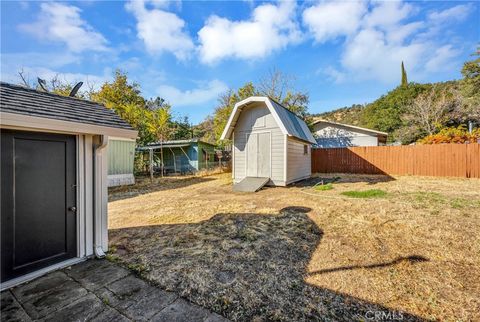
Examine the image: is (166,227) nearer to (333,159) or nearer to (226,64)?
(226,64)

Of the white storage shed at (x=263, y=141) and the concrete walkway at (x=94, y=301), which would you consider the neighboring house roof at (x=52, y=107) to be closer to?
the concrete walkway at (x=94, y=301)

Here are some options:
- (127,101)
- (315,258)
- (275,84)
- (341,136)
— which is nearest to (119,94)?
(127,101)

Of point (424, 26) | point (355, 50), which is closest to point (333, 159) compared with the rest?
point (355, 50)

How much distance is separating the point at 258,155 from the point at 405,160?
10229 mm

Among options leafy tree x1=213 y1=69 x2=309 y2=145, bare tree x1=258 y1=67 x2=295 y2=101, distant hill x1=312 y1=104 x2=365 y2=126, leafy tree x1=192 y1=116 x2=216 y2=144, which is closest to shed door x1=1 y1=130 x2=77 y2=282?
leafy tree x1=213 y1=69 x2=309 y2=145

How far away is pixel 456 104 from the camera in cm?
1962

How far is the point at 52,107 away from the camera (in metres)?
2.79

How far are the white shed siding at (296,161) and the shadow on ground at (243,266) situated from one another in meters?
4.98

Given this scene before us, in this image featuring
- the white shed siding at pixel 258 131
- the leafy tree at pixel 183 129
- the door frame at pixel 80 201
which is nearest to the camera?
the door frame at pixel 80 201

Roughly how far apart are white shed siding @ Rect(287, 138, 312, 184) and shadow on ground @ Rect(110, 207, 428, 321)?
16.4ft

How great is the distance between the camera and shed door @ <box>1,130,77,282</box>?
7.52ft

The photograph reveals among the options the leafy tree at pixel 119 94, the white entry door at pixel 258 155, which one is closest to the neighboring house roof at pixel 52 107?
the white entry door at pixel 258 155

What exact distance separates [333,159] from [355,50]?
789 cm

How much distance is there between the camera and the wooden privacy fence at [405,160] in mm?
11203
